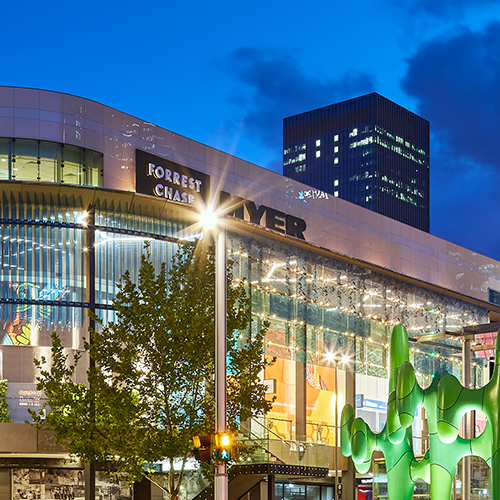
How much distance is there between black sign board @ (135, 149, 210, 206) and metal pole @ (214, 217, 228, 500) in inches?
609

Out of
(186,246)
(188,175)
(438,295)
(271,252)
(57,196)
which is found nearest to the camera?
(186,246)

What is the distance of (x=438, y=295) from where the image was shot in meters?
56.8

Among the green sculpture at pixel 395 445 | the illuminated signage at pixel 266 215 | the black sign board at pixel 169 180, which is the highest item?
the black sign board at pixel 169 180

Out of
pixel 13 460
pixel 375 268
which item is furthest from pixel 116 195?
pixel 375 268

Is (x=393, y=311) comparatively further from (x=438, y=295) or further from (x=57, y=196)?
(x=57, y=196)

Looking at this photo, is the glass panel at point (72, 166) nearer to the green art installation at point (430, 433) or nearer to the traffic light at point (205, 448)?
the green art installation at point (430, 433)

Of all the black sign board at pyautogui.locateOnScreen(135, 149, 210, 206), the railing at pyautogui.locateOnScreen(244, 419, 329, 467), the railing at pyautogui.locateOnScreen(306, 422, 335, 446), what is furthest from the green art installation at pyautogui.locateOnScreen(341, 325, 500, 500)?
the railing at pyautogui.locateOnScreen(306, 422, 335, 446)

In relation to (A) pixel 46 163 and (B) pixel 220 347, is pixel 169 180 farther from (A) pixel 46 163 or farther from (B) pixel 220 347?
(B) pixel 220 347

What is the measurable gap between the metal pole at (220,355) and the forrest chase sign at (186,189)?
1546 centimetres

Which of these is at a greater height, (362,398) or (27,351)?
(27,351)

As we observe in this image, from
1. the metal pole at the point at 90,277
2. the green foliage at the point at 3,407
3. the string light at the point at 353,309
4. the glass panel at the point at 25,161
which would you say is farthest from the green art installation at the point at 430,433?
the string light at the point at 353,309

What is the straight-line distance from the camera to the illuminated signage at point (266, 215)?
4231 centimetres

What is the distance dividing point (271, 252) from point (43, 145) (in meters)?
12.9

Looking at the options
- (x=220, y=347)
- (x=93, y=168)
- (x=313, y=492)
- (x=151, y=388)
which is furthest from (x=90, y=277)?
(x=313, y=492)
